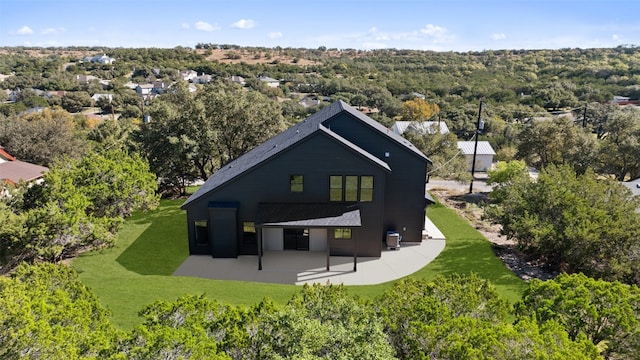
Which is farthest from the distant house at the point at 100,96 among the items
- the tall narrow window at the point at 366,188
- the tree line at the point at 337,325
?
the tree line at the point at 337,325

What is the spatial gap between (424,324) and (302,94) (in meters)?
98.8

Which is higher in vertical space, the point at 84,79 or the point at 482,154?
the point at 84,79

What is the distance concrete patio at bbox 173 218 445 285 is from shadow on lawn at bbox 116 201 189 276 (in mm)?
946

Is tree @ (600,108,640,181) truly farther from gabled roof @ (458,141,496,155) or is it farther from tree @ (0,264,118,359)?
tree @ (0,264,118,359)

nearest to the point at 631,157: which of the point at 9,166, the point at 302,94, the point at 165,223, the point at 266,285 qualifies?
the point at 266,285

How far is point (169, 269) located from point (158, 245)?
3.14m

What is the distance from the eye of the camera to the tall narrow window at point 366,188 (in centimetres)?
2042

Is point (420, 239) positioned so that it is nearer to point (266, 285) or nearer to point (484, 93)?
point (266, 285)

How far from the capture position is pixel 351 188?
20531 millimetres

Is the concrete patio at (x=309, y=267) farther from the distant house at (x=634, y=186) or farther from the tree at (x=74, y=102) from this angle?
the tree at (x=74, y=102)

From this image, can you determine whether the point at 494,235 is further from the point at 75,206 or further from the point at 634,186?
the point at 75,206

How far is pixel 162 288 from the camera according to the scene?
54.4 feet

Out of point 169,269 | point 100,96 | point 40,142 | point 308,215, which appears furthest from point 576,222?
point 100,96

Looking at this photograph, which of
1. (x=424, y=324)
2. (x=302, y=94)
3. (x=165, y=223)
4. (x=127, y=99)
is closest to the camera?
(x=424, y=324)
